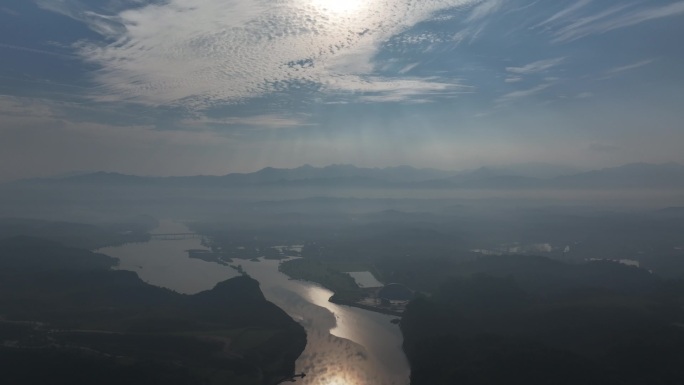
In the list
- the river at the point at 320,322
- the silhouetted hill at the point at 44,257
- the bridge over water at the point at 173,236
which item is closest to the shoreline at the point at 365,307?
the river at the point at 320,322

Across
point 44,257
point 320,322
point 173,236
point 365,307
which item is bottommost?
point 173,236

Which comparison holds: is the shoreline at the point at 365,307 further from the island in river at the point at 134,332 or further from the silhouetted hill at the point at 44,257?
the silhouetted hill at the point at 44,257

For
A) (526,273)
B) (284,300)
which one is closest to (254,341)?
(284,300)

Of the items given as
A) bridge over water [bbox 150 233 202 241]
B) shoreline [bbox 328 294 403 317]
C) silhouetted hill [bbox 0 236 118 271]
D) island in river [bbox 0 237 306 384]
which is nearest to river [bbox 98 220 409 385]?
shoreline [bbox 328 294 403 317]

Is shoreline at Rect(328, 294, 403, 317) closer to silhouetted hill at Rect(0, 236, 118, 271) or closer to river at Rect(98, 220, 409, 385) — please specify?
river at Rect(98, 220, 409, 385)

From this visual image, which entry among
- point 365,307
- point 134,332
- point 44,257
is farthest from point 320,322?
point 44,257

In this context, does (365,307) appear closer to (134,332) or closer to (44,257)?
(134,332)
